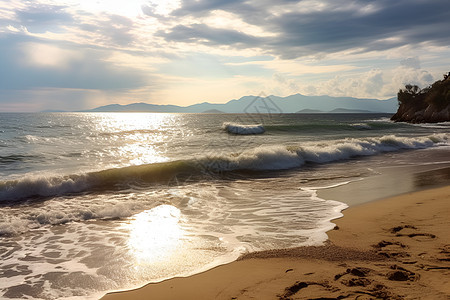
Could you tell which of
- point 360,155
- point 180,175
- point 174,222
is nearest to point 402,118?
point 360,155

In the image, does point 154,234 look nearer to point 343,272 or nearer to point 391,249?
point 343,272

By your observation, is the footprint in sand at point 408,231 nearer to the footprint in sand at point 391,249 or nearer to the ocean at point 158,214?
the footprint in sand at point 391,249

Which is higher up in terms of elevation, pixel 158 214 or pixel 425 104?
pixel 425 104

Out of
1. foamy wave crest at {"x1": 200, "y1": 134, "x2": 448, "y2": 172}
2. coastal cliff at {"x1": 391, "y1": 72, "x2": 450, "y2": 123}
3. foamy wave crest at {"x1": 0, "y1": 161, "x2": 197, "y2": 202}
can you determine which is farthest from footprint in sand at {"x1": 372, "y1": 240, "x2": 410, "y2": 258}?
coastal cliff at {"x1": 391, "y1": 72, "x2": 450, "y2": 123}

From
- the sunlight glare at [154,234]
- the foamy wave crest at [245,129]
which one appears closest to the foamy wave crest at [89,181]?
the sunlight glare at [154,234]

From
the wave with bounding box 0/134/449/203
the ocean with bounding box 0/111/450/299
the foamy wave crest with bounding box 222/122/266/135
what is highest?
the foamy wave crest with bounding box 222/122/266/135

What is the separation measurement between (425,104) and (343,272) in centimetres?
9810

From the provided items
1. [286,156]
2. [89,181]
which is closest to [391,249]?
[89,181]

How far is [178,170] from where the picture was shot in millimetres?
15562

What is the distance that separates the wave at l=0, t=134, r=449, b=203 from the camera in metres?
11.5

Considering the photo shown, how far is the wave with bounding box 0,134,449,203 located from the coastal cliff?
202ft

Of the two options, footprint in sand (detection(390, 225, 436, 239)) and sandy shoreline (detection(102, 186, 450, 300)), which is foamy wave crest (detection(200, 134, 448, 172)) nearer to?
footprint in sand (detection(390, 225, 436, 239))

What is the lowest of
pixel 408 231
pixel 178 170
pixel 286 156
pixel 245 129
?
pixel 408 231

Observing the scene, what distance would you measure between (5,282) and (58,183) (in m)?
7.64
